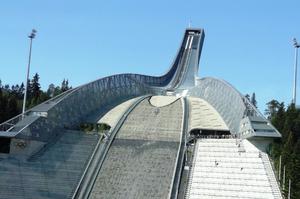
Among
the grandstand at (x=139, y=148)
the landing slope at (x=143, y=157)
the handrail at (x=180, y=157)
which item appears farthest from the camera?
the landing slope at (x=143, y=157)

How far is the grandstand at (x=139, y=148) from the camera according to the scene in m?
30.0

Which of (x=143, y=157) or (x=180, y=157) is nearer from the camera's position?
(x=180, y=157)

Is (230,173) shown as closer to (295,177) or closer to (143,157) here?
(143,157)

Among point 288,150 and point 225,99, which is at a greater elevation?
point 225,99

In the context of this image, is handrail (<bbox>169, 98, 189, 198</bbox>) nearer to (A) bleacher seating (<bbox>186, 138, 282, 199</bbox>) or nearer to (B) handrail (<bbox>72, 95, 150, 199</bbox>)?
(A) bleacher seating (<bbox>186, 138, 282, 199</bbox>)

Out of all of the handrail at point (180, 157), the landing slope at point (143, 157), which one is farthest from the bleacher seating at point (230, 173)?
the landing slope at point (143, 157)

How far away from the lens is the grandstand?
3000 cm

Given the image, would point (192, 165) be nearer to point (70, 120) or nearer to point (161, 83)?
point (70, 120)

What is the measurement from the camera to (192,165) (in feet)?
107

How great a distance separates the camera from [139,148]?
117 feet

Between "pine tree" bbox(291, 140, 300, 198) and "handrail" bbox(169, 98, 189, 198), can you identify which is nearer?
"handrail" bbox(169, 98, 189, 198)

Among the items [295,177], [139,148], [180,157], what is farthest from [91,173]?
[295,177]

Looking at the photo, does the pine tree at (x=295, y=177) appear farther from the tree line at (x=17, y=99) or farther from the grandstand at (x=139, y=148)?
the tree line at (x=17, y=99)

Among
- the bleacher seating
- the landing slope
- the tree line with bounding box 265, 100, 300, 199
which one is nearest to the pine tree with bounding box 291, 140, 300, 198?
the tree line with bounding box 265, 100, 300, 199
